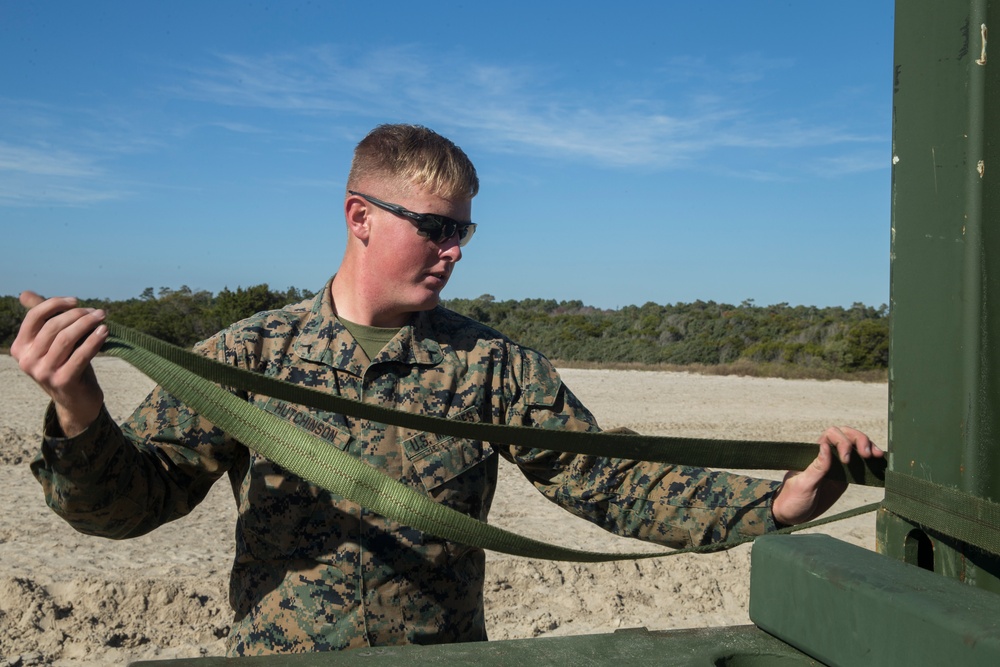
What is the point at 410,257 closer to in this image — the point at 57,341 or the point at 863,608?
the point at 57,341

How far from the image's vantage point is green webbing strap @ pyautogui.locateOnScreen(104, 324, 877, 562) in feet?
5.73

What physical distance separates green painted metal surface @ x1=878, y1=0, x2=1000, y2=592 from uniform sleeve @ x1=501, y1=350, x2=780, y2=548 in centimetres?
78

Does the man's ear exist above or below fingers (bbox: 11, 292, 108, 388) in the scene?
above

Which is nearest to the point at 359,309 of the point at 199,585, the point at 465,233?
the point at 465,233

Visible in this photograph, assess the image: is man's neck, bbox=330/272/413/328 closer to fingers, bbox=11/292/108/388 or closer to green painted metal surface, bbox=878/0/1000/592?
fingers, bbox=11/292/108/388

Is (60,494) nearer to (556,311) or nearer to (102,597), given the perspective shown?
(102,597)

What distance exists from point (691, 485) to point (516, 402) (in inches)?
19.4

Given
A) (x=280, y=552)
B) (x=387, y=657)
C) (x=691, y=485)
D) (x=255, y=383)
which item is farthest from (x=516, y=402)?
(x=387, y=657)

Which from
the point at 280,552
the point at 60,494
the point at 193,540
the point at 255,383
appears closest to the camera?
the point at 255,383

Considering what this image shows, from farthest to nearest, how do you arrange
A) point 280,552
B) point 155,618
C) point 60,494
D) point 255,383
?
point 155,618 → point 280,552 → point 60,494 → point 255,383

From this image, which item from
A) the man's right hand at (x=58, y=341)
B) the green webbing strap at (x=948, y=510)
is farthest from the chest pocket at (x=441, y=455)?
the green webbing strap at (x=948, y=510)

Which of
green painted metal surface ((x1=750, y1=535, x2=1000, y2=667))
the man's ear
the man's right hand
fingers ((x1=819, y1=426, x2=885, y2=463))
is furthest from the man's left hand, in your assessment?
the man's right hand

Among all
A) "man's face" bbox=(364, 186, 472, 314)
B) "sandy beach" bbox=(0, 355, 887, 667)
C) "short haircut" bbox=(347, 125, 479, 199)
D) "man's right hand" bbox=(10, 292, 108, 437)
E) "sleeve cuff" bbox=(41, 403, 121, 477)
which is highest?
"short haircut" bbox=(347, 125, 479, 199)

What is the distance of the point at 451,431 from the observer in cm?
176
